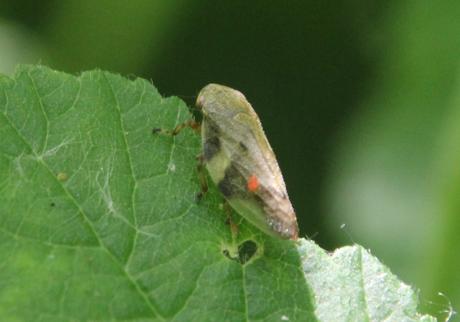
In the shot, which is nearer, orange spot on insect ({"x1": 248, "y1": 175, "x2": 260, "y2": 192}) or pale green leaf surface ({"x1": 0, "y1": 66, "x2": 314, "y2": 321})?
pale green leaf surface ({"x1": 0, "y1": 66, "x2": 314, "y2": 321})

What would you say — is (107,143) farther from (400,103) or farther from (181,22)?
(400,103)

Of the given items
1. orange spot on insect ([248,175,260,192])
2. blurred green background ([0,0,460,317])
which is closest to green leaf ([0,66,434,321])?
orange spot on insect ([248,175,260,192])

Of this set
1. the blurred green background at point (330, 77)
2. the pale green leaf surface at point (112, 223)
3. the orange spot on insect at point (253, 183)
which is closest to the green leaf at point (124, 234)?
the pale green leaf surface at point (112, 223)

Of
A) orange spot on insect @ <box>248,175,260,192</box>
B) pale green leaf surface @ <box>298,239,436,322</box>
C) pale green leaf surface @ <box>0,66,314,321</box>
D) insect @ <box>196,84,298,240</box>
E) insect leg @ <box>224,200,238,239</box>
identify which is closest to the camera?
pale green leaf surface @ <box>0,66,314,321</box>

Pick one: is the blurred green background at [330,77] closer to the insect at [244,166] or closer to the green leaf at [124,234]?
the insect at [244,166]

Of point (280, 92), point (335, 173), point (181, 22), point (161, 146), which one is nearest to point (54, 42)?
point (181, 22)

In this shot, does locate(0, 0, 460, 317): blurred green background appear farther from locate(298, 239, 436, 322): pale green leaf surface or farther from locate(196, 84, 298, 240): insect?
locate(298, 239, 436, 322): pale green leaf surface

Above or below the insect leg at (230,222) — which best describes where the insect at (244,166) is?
above
